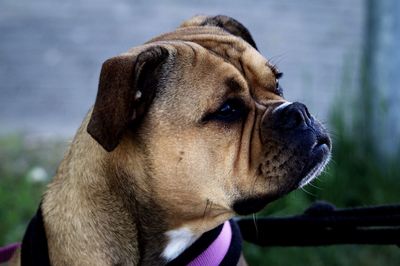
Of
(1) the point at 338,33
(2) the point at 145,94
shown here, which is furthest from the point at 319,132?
(1) the point at 338,33

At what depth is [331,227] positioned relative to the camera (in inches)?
162

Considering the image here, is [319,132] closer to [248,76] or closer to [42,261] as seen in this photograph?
[248,76]

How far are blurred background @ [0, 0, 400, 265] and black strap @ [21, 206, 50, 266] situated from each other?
1.84m

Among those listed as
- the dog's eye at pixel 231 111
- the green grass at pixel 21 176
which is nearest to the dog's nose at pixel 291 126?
the dog's eye at pixel 231 111

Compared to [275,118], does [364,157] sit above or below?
below

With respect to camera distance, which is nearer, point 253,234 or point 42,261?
point 42,261

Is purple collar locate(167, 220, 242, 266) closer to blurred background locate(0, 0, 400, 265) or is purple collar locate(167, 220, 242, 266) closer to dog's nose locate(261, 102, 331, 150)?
dog's nose locate(261, 102, 331, 150)

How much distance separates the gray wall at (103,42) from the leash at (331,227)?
3180mm

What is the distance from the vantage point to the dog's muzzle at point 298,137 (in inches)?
141

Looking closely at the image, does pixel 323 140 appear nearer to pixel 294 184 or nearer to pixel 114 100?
pixel 294 184

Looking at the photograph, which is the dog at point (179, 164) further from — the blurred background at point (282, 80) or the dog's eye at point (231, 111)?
the blurred background at point (282, 80)

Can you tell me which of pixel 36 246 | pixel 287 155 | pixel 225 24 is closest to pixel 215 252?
pixel 287 155

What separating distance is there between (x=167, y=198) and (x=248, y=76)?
633 millimetres

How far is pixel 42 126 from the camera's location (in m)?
7.62
